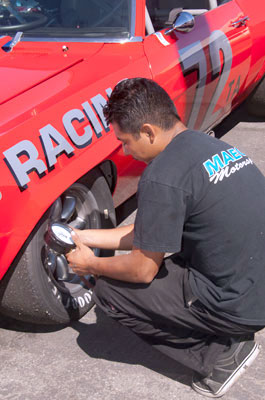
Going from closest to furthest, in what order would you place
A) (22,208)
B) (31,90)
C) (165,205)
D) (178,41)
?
(165,205), (22,208), (31,90), (178,41)

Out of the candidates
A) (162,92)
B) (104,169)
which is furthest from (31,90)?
(162,92)

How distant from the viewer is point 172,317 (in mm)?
2430

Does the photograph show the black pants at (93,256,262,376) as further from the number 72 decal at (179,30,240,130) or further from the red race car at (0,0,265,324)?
the number 72 decal at (179,30,240,130)

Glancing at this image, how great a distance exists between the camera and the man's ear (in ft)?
7.36

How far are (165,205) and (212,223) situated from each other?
212mm

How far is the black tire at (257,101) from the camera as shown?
17.1ft

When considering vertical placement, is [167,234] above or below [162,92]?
below

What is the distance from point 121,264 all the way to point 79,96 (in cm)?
87

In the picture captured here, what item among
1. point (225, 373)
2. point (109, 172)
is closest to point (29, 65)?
point (109, 172)

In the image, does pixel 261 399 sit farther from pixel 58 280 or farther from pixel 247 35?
pixel 247 35

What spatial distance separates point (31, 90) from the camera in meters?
2.82

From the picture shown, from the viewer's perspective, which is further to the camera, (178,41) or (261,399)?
(178,41)

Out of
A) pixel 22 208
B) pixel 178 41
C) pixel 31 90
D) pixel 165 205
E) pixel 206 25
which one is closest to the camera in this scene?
pixel 165 205

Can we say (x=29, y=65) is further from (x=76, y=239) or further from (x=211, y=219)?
(x=211, y=219)
